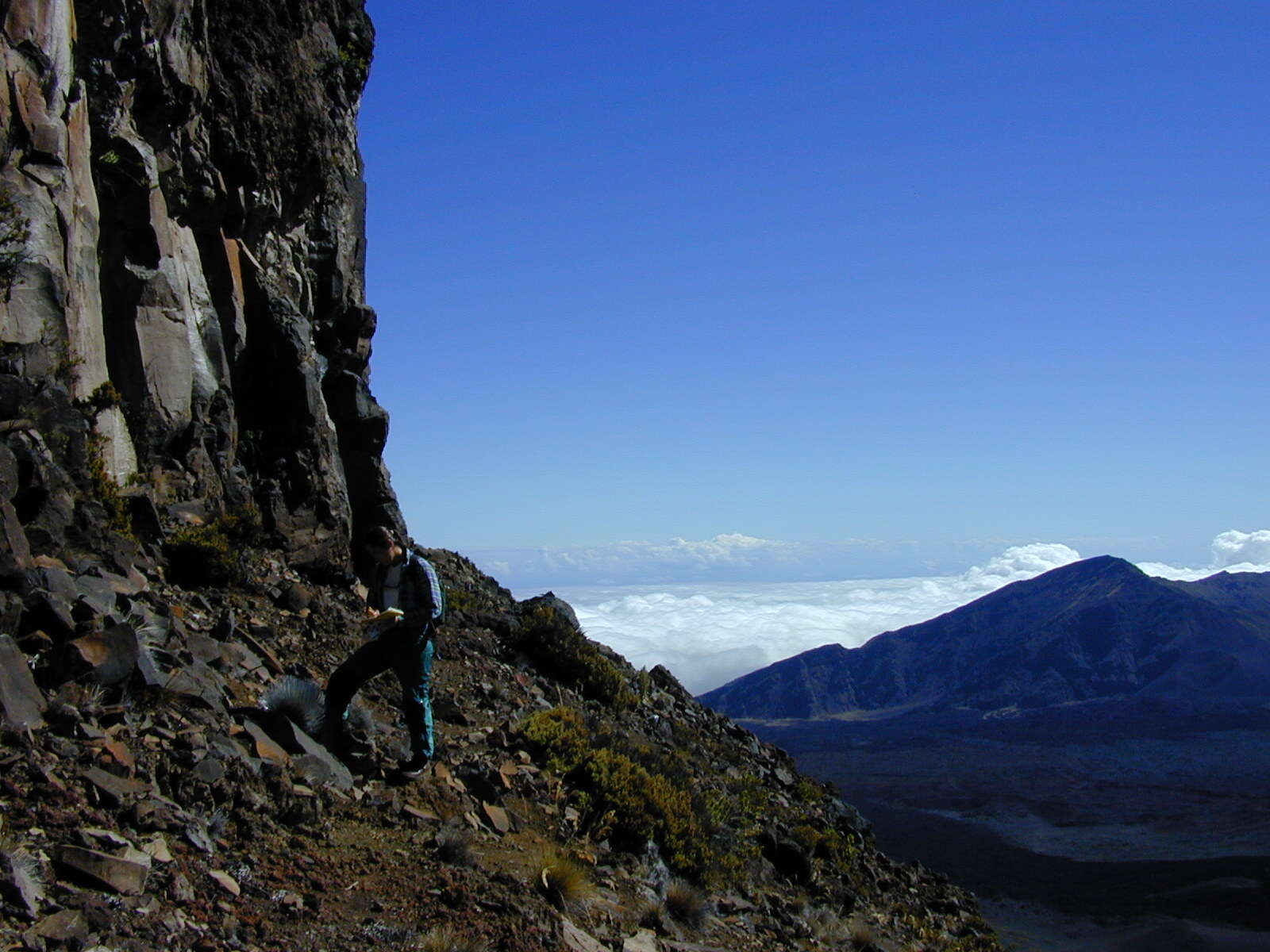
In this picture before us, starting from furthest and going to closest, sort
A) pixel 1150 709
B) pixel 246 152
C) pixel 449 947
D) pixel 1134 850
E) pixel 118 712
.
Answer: pixel 1150 709 → pixel 1134 850 → pixel 246 152 → pixel 118 712 → pixel 449 947

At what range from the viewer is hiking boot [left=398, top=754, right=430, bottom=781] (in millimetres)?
9422

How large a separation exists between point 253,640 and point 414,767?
10.9 ft

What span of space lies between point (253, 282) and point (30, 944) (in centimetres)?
1335

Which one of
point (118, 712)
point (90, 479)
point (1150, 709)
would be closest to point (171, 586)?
point (90, 479)

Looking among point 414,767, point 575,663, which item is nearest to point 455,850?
point 414,767

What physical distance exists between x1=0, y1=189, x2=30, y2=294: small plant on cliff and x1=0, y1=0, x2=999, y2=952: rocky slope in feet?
0.84

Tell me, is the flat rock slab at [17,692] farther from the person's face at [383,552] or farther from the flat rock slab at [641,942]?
the flat rock slab at [641,942]

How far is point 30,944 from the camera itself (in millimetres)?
5168

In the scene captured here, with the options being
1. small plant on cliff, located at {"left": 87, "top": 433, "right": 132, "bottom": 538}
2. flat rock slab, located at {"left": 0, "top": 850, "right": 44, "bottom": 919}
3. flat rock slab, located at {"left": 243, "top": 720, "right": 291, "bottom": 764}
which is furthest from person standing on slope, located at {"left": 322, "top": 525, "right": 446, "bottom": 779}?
small plant on cliff, located at {"left": 87, "top": 433, "right": 132, "bottom": 538}

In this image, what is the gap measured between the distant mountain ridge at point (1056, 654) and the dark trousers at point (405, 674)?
145982mm

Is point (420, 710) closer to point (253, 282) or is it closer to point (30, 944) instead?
point (30, 944)

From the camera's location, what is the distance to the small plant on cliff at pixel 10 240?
11211mm

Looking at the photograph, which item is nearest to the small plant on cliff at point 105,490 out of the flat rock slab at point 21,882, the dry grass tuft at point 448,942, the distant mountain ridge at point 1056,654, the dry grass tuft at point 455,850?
the dry grass tuft at point 455,850

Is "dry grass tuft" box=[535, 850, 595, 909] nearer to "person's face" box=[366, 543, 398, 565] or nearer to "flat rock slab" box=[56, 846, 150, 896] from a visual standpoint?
"person's face" box=[366, 543, 398, 565]
